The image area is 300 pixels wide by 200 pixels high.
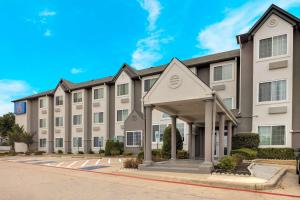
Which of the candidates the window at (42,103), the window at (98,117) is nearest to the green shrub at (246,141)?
the window at (98,117)

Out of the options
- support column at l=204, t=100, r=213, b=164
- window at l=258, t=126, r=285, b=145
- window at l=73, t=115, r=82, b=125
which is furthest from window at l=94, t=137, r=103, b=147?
support column at l=204, t=100, r=213, b=164

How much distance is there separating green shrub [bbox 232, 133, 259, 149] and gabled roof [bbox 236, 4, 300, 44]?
28.5 ft

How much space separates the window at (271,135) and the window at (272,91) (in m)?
2.41

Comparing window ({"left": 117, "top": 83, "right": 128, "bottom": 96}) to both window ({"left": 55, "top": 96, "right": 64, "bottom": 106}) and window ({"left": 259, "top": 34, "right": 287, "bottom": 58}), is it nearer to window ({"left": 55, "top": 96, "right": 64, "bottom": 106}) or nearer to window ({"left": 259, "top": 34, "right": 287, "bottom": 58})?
window ({"left": 55, "top": 96, "right": 64, "bottom": 106})

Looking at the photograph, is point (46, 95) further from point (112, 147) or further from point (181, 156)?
point (181, 156)

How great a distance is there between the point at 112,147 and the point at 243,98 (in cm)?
1541

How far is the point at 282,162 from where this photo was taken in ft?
56.5

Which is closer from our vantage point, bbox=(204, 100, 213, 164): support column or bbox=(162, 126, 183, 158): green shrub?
bbox=(204, 100, 213, 164): support column

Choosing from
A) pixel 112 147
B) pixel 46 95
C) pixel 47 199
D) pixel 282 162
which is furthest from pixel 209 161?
pixel 46 95

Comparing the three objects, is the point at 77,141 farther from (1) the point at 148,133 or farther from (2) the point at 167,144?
(1) the point at 148,133

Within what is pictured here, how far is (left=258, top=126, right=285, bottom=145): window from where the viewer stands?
65.0ft

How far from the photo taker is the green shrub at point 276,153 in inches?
730

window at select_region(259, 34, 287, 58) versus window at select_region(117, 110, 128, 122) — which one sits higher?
window at select_region(259, 34, 287, 58)

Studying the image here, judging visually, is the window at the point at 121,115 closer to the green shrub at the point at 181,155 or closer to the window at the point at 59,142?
the window at the point at 59,142
